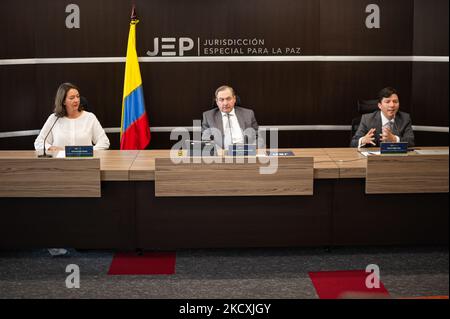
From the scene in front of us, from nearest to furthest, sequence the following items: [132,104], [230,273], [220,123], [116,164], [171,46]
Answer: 1. [230,273]
2. [116,164]
3. [220,123]
4. [132,104]
5. [171,46]

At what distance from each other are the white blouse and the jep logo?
130 cm

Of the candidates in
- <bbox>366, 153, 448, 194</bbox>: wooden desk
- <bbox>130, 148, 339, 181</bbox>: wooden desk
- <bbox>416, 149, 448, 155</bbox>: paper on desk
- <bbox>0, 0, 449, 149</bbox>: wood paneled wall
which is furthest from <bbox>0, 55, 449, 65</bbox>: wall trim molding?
<bbox>366, 153, 448, 194</bbox>: wooden desk

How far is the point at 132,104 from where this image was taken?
699cm

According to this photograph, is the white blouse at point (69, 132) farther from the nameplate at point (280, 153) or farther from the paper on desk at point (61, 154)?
the nameplate at point (280, 153)

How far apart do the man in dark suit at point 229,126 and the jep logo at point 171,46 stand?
106 centimetres

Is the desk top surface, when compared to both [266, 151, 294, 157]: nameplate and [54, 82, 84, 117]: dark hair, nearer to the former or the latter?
[266, 151, 294, 157]: nameplate

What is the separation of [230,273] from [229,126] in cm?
170

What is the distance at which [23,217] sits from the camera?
5141mm

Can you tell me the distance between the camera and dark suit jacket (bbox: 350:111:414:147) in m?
6.00

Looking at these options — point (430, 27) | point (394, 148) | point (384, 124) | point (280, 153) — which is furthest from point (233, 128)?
point (430, 27)

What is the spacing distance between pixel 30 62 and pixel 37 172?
7.86 ft

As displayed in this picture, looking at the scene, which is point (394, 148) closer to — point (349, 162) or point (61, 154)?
point (349, 162)

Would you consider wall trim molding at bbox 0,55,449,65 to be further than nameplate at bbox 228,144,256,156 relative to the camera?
Yes

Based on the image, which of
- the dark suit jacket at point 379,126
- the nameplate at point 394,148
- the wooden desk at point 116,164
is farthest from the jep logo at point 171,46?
the nameplate at point 394,148
